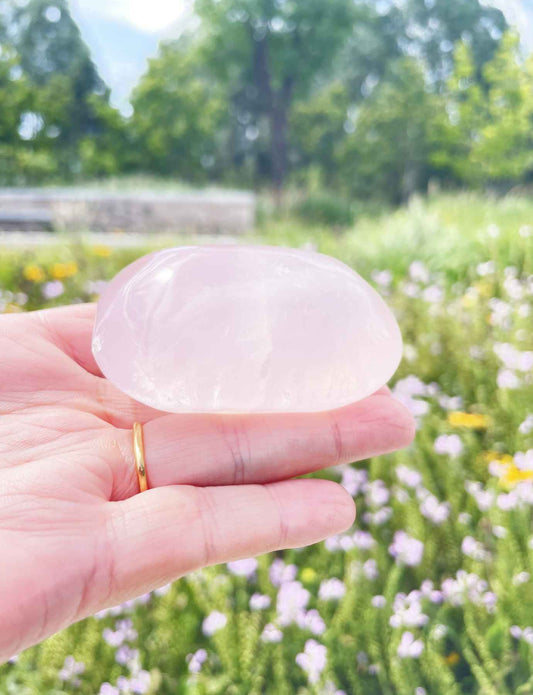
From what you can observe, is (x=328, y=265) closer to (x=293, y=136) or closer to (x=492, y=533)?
(x=492, y=533)

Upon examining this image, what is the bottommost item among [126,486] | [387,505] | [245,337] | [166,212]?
[166,212]

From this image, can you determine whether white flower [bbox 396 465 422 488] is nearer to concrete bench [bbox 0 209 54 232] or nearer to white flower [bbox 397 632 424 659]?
white flower [bbox 397 632 424 659]

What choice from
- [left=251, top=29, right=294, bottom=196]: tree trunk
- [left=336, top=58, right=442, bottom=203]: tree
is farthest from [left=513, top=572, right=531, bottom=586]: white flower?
[left=336, top=58, right=442, bottom=203]: tree

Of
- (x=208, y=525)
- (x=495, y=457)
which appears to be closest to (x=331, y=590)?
(x=208, y=525)

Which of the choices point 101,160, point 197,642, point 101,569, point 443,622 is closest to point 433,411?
point 443,622

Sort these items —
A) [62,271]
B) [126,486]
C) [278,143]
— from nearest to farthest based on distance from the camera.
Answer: [126,486] → [62,271] → [278,143]

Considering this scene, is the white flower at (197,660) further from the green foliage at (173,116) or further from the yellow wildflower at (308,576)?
the green foliage at (173,116)

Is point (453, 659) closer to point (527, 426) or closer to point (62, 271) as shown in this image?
point (527, 426)

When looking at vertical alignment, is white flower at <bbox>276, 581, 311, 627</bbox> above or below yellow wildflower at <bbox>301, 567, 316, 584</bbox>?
above
